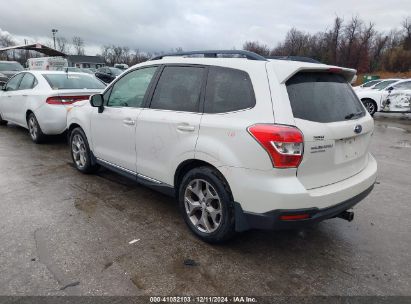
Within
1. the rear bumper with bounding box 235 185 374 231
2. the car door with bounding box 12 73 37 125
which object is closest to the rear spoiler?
the rear bumper with bounding box 235 185 374 231

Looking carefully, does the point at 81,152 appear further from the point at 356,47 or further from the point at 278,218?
the point at 356,47

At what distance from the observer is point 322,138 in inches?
103

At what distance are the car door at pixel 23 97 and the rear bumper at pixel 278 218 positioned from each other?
5.98 metres

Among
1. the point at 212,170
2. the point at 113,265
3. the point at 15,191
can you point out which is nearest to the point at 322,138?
the point at 212,170

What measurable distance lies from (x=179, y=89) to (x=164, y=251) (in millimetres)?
1636

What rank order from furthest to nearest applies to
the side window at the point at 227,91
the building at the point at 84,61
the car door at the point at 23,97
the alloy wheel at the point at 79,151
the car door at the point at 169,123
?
the building at the point at 84,61 → the car door at the point at 23,97 → the alloy wheel at the point at 79,151 → the car door at the point at 169,123 → the side window at the point at 227,91

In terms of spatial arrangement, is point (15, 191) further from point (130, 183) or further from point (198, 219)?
point (198, 219)

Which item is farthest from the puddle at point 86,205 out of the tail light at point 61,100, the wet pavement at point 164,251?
the tail light at point 61,100

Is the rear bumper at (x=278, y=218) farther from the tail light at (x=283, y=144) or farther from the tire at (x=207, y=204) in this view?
the tail light at (x=283, y=144)

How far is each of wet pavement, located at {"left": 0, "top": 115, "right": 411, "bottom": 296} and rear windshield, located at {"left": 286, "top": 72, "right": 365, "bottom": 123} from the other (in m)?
1.29

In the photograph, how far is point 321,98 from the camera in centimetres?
286

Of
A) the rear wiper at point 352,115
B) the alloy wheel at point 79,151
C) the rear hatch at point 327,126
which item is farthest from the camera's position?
the alloy wheel at point 79,151

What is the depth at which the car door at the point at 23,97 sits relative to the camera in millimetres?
7020

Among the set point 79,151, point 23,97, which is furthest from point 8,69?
point 79,151
